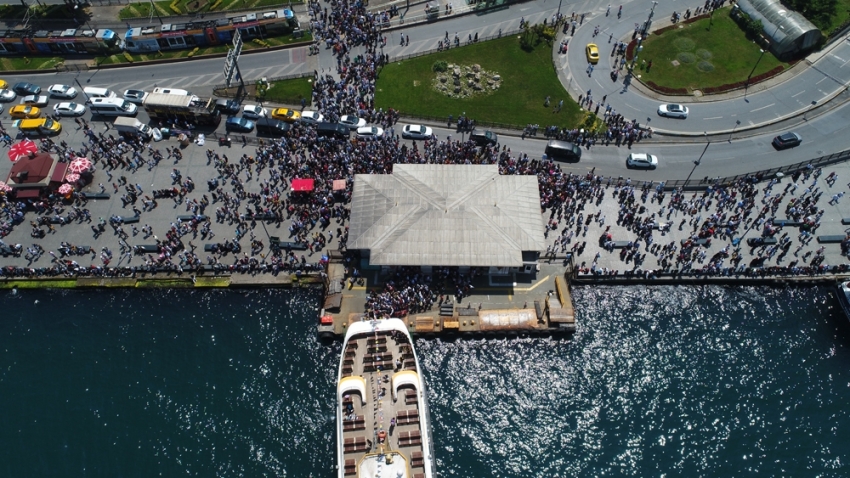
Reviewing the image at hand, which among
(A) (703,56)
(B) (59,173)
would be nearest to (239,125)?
(B) (59,173)

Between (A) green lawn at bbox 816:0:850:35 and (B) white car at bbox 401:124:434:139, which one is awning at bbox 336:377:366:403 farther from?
(A) green lawn at bbox 816:0:850:35

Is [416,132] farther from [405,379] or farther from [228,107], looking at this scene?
[405,379]

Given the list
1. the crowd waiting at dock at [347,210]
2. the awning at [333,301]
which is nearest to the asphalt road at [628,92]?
the crowd waiting at dock at [347,210]

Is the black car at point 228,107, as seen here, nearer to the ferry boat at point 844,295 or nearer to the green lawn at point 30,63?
the green lawn at point 30,63

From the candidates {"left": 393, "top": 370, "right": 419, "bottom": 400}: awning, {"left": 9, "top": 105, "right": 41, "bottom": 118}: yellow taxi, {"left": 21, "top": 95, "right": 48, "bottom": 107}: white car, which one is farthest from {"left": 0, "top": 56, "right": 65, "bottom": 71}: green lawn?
{"left": 393, "top": 370, "right": 419, "bottom": 400}: awning

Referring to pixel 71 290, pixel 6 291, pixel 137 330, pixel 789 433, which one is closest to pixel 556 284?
pixel 789 433

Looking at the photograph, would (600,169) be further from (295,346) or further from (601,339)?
(295,346)
